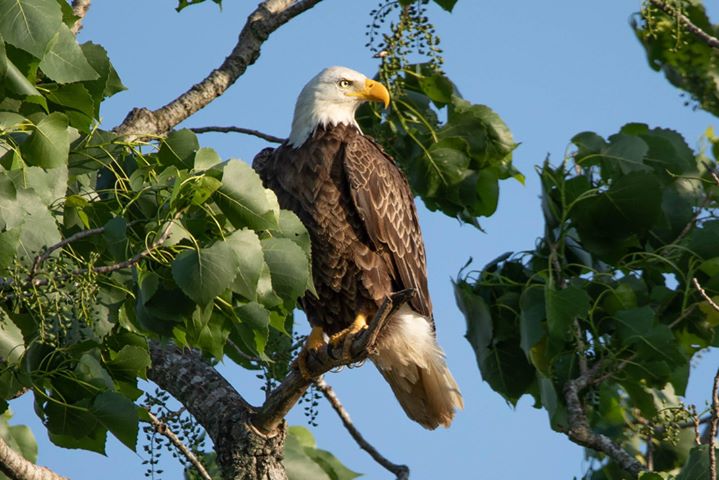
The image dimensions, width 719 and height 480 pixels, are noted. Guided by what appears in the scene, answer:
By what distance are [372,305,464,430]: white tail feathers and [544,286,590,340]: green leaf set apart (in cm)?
107

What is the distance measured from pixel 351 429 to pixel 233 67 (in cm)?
187

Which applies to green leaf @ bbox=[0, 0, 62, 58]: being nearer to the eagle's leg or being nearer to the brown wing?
the eagle's leg

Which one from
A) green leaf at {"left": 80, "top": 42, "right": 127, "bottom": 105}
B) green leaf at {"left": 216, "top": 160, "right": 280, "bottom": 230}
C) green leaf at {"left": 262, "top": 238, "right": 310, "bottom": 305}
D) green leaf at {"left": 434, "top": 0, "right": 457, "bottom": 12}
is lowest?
green leaf at {"left": 262, "top": 238, "right": 310, "bottom": 305}

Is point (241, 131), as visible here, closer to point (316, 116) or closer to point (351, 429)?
point (316, 116)

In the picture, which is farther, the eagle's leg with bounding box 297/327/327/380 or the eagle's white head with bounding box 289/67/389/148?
the eagle's white head with bounding box 289/67/389/148

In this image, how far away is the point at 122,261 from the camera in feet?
10.2

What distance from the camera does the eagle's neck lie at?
5.66 m

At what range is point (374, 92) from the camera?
5617 mm

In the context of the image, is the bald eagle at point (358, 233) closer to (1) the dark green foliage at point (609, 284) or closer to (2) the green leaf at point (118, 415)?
(1) the dark green foliage at point (609, 284)

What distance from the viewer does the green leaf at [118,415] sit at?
3.35 meters

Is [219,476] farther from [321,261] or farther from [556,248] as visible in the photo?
[556,248]

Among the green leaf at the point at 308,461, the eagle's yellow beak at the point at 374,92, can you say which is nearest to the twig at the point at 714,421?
the green leaf at the point at 308,461

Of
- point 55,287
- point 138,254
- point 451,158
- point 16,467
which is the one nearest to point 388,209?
point 451,158

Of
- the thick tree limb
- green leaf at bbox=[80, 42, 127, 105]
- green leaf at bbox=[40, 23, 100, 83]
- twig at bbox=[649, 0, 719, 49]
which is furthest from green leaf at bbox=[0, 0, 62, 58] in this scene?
twig at bbox=[649, 0, 719, 49]
